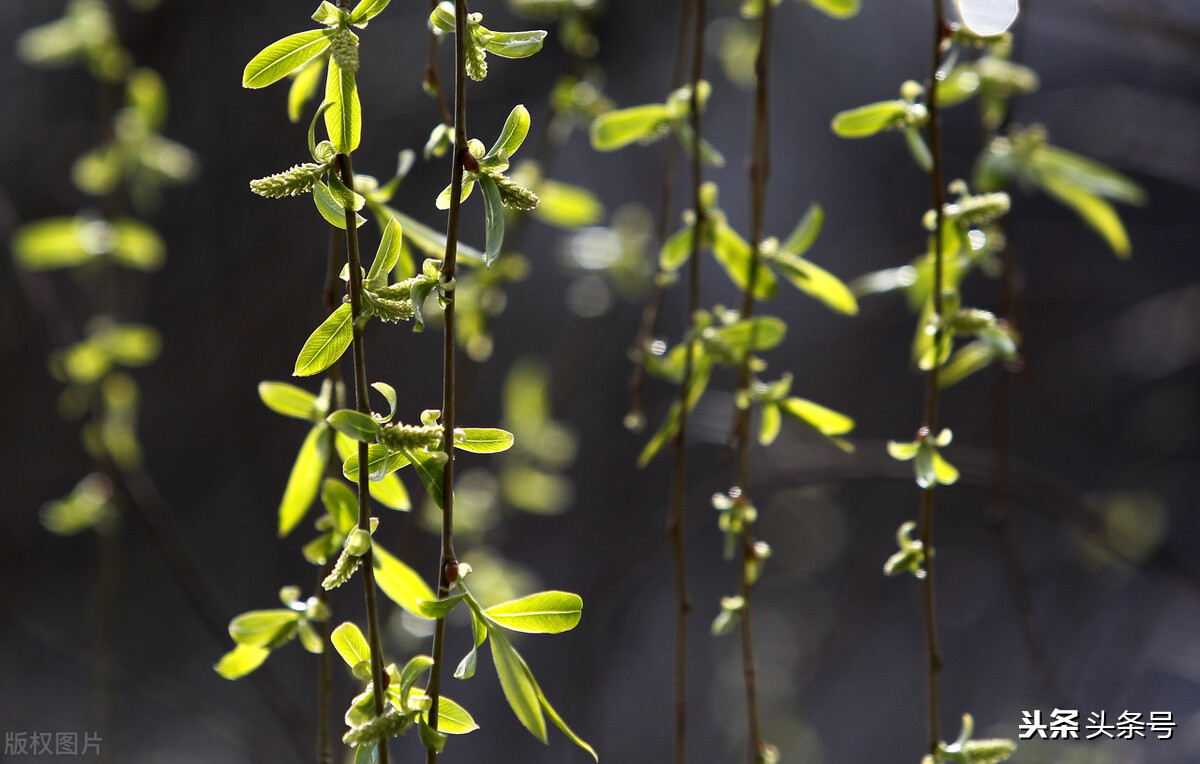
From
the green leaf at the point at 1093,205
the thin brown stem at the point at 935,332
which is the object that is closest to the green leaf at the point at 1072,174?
the green leaf at the point at 1093,205

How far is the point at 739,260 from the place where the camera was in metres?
0.58

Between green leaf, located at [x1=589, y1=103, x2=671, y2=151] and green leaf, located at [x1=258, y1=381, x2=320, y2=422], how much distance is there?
24cm

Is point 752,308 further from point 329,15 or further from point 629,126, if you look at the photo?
point 329,15

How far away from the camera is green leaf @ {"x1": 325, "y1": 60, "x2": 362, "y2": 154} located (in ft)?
1.03

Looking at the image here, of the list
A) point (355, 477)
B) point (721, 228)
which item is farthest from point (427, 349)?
point (355, 477)

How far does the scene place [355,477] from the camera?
0.35m

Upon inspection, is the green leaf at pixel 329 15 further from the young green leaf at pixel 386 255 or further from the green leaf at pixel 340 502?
the green leaf at pixel 340 502

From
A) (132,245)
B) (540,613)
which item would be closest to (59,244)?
(132,245)

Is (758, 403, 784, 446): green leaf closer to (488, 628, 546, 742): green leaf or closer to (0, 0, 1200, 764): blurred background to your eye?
(488, 628, 546, 742): green leaf

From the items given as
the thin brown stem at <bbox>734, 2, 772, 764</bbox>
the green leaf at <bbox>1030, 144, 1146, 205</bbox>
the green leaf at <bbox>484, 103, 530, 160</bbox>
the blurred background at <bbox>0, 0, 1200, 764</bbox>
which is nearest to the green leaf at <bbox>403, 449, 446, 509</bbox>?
the green leaf at <bbox>484, 103, 530, 160</bbox>

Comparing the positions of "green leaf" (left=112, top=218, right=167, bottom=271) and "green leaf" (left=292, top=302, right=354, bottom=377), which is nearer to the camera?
"green leaf" (left=292, top=302, right=354, bottom=377)

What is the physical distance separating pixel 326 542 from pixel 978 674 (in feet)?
5.43

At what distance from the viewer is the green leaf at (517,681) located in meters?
0.36

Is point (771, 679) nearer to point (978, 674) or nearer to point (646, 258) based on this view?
point (978, 674)
